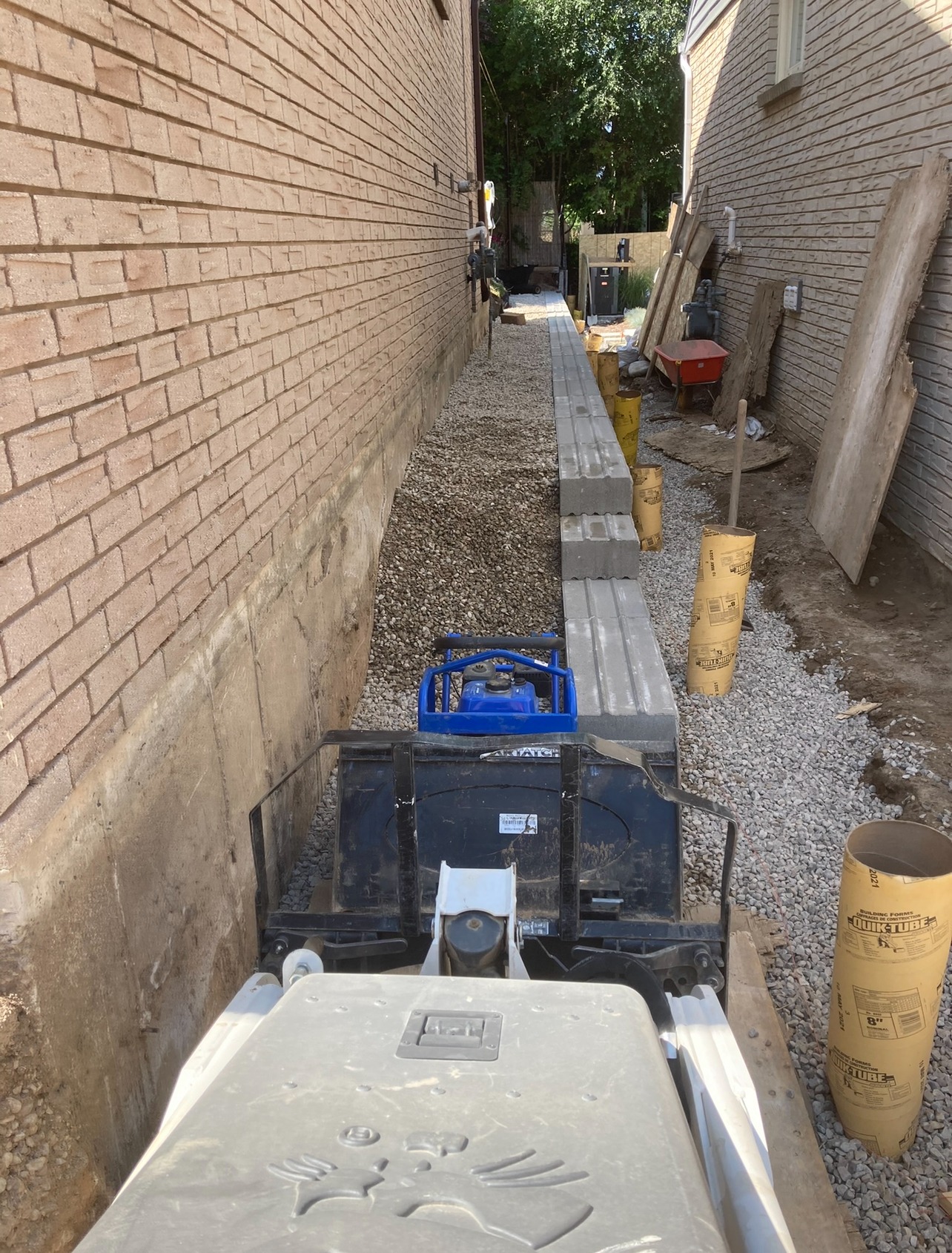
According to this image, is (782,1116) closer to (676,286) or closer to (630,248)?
(676,286)

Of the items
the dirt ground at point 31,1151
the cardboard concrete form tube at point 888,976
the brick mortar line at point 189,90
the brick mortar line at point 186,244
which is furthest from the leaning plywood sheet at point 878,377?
the dirt ground at point 31,1151

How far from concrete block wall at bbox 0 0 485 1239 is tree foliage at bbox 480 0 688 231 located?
26655 mm

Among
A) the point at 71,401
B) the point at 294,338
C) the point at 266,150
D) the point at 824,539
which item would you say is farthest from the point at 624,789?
the point at 824,539

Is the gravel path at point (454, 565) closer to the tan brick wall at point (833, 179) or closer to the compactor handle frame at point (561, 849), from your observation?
the compactor handle frame at point (561, 849)

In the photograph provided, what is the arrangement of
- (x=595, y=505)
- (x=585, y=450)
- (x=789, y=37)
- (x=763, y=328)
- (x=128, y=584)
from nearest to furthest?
(x=128, y=584), (x=595, y=505), (x=585, y=450), (x=789, y=37), (x=763, y=328)

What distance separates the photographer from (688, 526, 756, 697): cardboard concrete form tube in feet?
17.1

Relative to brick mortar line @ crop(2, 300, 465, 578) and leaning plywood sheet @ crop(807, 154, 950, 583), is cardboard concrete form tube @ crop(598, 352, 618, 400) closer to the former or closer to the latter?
leaning plywood sheet @ crop(807, 154, 950, 583)

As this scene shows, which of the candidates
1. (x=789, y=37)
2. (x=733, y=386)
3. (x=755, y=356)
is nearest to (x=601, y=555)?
(x=755, y=356)

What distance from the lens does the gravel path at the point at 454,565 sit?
5.00 metres

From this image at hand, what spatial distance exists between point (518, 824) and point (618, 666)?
6.01ft

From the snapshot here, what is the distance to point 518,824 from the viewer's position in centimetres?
290

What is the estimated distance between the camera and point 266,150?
351 centimetres

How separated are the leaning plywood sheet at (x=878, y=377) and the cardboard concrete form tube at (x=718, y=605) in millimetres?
1901

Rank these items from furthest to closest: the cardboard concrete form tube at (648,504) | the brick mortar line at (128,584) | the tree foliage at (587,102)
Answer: the tree foliage at (587,102)
the cardboard concrete form tube at (648,504)
the brick mortar line at (128,584)
